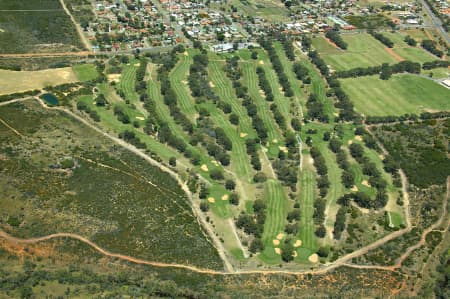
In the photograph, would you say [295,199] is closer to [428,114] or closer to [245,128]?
[245,128]

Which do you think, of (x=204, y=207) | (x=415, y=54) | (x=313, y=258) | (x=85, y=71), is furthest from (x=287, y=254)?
(x=415, y=54)

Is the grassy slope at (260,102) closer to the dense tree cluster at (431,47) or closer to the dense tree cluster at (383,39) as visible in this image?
the dense tree cluster at (383,39)

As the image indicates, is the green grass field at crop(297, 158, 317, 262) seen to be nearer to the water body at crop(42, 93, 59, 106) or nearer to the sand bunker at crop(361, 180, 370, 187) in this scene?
the sand bunker at crop(361, 180, 370, 187)

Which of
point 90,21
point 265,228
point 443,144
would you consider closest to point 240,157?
point 265,228

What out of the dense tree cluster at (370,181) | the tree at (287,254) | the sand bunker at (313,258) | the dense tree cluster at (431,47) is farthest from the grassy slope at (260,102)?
the dense tree cluster at (431,47)

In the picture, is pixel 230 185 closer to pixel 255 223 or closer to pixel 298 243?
pixel 255 223

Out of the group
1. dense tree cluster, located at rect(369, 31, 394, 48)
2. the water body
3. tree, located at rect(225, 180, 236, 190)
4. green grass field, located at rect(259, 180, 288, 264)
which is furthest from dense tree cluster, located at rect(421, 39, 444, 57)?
the water body

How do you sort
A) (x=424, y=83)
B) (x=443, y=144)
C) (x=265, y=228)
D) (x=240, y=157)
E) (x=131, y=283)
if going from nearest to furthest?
(x=131, y=283) < (x=265, y=228) < (x=240, y=157) < (x=443, y=144) < (x=424, y=83)
